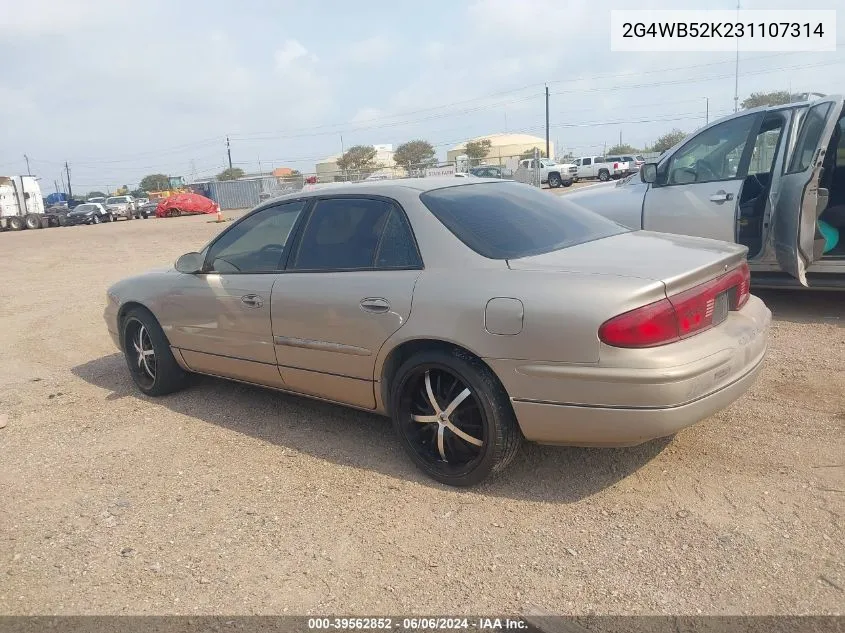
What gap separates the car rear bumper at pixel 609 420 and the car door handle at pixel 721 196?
3.66 metres

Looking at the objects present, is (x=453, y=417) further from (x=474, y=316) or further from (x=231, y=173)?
(x=231, y=173)

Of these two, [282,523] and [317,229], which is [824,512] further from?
[317,229]

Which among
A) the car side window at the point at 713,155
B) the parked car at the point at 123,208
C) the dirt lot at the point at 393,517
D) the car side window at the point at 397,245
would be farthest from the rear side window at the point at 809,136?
the parked car at the point at 123,208

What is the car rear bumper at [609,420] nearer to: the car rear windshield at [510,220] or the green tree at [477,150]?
the car rear windshield at [510,220]

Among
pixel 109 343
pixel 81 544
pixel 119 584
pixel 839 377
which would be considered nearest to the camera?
pixel 119 584

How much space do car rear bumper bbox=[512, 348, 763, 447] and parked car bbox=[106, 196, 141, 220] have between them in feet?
146

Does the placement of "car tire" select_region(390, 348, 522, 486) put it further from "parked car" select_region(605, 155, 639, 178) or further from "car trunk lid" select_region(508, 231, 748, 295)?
"parked car" select_region(605, 155, 639, 178)

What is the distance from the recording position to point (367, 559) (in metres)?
2.98

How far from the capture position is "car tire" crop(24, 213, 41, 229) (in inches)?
1460

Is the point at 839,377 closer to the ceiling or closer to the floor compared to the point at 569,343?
closer to the floor

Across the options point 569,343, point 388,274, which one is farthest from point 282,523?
point 569,343

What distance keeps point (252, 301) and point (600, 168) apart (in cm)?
4367

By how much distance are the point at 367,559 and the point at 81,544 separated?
1390mm

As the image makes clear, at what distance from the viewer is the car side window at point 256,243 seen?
4344 mm
